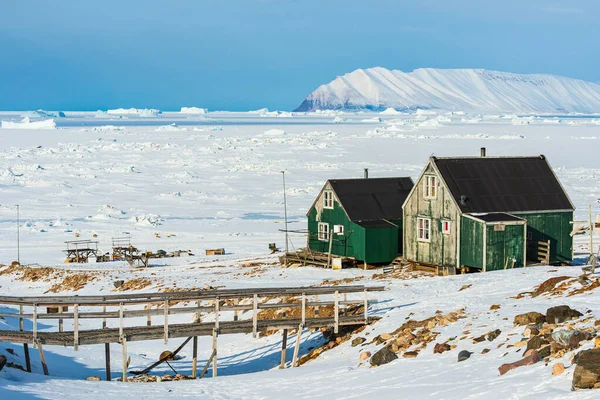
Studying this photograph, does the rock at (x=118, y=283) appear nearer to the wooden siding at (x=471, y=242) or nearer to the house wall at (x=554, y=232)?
the wooden siding at (x=471, y=242)

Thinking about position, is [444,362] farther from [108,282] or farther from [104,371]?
[108,282]

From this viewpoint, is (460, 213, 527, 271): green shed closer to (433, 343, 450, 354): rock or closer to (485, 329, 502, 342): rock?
(485, 329, 502, 342): rock

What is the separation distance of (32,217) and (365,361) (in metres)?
53.5

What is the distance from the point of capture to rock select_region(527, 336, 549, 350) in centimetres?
1869

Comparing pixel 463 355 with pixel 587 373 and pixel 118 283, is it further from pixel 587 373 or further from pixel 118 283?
pixel 118 283

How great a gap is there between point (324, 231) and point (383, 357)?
2429 centimetres

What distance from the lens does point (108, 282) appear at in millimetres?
41438

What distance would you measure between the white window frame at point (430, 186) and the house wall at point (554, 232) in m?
4.03

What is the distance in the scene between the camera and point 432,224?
39.3 m

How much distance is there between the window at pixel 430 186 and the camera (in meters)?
39.2

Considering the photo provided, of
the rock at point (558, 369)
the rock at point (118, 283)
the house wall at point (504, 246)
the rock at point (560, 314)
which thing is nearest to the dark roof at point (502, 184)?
the house wall at point (504, 246)

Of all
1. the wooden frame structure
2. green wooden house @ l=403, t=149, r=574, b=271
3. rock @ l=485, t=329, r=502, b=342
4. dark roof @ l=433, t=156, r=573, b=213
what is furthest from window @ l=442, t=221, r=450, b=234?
rock @ l=485, t=329, r=502, b=342

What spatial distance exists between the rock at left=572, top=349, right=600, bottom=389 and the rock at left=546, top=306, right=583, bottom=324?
6141mm

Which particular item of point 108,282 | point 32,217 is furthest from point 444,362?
point 32,217
